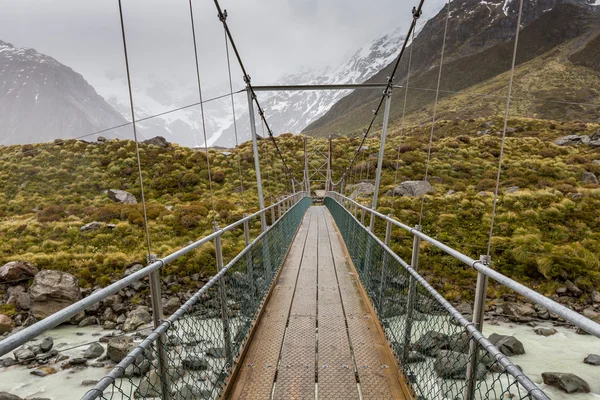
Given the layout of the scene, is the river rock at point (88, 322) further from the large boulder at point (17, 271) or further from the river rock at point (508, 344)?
the river rock at point (508, 344)

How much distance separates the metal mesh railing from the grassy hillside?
207cm

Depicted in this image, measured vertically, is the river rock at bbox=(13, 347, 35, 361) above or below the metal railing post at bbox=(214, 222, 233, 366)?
below

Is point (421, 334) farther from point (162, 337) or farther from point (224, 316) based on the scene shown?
point (162, 337)

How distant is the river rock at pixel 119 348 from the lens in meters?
6.84

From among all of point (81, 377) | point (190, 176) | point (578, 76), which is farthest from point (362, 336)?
point (578, 76)

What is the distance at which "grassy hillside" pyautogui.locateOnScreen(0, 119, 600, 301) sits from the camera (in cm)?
1034

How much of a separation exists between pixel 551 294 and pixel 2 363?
1321 cm

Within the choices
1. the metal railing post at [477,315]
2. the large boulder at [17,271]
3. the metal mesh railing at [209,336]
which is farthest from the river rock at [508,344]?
the large boulder at [17,271]

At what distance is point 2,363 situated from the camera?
721 centimetres

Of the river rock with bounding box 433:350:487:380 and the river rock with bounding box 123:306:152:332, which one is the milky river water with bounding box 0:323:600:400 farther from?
the river rock with bounding box 433:350:487:380

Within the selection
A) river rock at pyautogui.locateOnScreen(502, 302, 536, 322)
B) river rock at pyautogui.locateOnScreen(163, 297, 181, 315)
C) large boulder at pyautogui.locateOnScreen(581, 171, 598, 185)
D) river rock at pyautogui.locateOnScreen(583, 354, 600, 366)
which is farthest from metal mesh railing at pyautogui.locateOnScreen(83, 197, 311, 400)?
large boulder at pyautogui.locateOnScreen(581, 171, 598, 185)

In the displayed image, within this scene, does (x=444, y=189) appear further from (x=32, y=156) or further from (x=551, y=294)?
(x=32, y=156)

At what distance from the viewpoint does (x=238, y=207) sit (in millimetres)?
17531

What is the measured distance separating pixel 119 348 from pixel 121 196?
1484 centimetres
